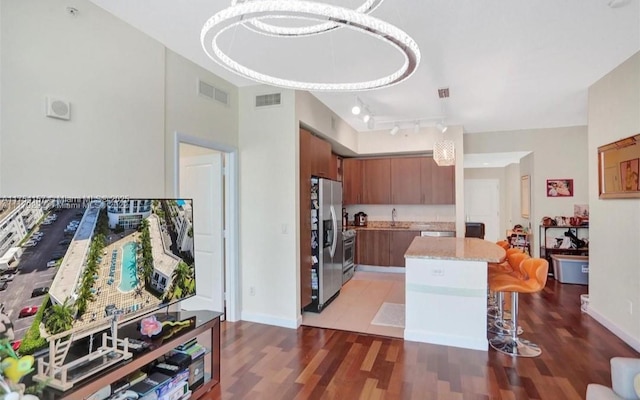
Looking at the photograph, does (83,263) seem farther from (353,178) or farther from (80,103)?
(353,178)

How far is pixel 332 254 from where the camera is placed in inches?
182

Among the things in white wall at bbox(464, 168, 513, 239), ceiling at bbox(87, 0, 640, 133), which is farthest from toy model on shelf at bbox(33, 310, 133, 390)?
white wall at bbox(464, 168, 513, 239)

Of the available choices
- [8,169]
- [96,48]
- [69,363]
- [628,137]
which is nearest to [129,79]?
[96,48]

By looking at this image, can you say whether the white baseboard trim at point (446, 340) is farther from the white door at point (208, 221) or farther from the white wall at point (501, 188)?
the white wall at point (501, 188)

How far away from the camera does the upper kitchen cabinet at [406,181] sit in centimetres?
660

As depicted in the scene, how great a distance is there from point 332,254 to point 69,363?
3.27 meters

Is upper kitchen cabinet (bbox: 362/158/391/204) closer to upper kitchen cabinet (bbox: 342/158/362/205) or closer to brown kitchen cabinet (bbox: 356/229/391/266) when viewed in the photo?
upper kitchen cabinet (bbox: 342/158/362/205)

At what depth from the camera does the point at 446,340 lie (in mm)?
3289

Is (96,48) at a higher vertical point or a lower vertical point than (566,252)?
higher

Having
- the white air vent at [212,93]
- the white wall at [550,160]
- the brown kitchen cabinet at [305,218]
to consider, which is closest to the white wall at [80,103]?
the white air vent at [212,93]

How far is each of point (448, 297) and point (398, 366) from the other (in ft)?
2.84

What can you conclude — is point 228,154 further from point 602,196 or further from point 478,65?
point 602,196

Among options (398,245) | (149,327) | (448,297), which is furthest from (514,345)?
(398,245)

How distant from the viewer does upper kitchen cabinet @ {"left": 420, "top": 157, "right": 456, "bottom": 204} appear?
20.9ft
